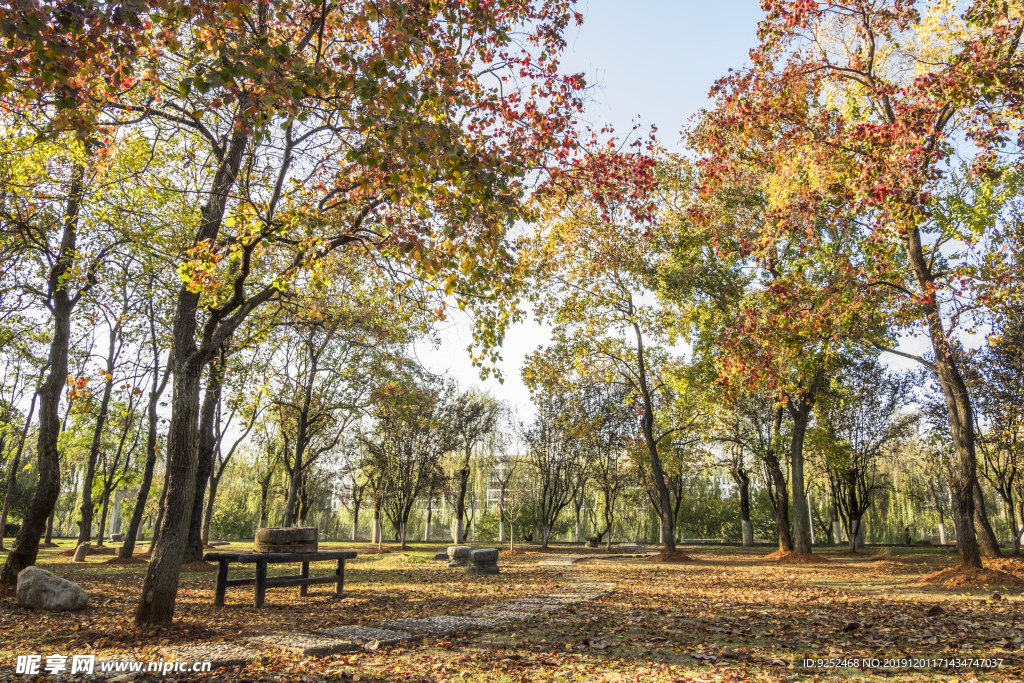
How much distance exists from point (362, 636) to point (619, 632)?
9.10ft

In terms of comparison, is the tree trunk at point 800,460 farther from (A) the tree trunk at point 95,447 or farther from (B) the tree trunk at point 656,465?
(A) the tree trunk at point 95,447

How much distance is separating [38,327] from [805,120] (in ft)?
88.0

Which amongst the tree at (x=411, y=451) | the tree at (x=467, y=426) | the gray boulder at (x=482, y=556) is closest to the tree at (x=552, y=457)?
the tree at (x=467, y=426)

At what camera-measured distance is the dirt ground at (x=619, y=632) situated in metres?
4.60

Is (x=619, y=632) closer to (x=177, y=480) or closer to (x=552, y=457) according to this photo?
(x=177, y=480)

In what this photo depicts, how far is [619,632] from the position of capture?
6422mm

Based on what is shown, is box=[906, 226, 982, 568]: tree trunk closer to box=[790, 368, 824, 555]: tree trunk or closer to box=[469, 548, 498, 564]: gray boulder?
box=[790, 368, 824, 555]: tree trunk

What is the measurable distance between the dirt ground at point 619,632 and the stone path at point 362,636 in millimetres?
196

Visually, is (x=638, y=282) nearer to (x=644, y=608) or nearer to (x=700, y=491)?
(x=644, y=608)

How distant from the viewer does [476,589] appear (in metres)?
11.5

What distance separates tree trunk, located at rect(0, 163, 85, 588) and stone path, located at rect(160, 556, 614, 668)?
20.9 ft

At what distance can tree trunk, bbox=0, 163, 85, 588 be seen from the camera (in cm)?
954

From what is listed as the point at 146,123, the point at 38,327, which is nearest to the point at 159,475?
the point at 38,327

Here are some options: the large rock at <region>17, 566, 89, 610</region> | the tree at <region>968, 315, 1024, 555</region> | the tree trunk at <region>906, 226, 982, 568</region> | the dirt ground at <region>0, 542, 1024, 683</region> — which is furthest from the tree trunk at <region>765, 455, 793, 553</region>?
the large rock at <region>17, 566, 89, 610</region>
